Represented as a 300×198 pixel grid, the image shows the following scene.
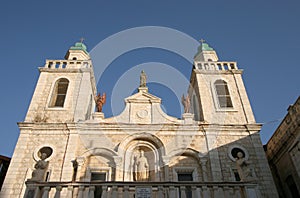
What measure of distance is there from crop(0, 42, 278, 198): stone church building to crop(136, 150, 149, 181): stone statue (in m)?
0.05

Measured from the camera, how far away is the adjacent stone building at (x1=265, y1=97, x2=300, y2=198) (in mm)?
14562

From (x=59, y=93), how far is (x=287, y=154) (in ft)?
52.5

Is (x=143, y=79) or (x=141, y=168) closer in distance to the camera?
(x=141, y=168)

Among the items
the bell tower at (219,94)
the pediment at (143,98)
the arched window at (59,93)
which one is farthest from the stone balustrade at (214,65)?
the arched window at (59,93)

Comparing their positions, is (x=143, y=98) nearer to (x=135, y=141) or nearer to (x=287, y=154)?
(x=135, y=141)

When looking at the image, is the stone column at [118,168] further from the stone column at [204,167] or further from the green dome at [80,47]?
the green dome at [80,47]

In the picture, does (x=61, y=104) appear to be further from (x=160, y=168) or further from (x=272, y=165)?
(x=272, y=165)

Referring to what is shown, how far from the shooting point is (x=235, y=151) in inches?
632

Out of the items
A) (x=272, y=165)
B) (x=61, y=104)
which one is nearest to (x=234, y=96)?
(x=272, y=165)

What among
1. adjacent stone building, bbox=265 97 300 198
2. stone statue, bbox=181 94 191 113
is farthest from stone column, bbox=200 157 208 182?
stone statue, bbox=181 94 191 113

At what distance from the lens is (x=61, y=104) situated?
751 inches

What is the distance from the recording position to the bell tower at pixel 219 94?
18125 millimetres

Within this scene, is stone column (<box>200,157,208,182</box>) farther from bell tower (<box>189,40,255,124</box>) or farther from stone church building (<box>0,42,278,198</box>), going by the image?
bell tower (<box>189,40,255,124</box>)

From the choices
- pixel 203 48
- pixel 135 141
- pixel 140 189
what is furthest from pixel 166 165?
pixel 203 48
